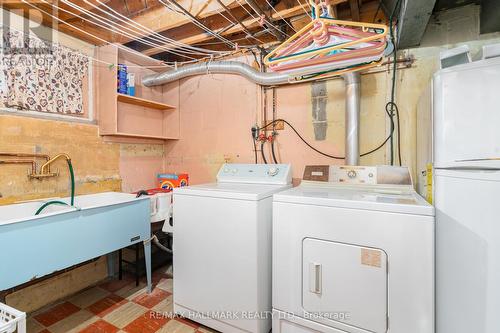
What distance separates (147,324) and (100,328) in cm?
33

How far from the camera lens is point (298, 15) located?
204 centimetres

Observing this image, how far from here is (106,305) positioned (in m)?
2.13

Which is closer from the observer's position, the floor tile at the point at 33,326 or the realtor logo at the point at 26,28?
the floor tile at the point at 33,326

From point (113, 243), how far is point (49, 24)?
2.03 metres

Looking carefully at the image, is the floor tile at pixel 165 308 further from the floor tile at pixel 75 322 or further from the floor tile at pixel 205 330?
the floor tile at pixel 75 322

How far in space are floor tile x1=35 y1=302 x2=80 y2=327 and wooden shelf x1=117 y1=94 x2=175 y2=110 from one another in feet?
6.45

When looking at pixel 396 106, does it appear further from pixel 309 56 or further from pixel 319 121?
pixel 309 56

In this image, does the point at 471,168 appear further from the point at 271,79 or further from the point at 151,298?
the point at 151,298

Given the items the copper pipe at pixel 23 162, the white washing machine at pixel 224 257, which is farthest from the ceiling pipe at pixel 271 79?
the copper pipe at pixel 23 162

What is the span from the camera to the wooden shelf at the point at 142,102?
102 inches

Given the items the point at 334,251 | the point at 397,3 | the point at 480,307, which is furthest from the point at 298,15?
the point at 480,307

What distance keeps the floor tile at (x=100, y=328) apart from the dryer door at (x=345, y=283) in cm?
143

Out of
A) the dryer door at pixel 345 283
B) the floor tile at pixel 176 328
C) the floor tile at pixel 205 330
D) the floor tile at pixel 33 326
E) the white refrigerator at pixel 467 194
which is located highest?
the white refrigerator at pixel 467 194

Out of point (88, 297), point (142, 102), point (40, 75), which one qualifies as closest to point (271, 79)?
point (142, 102)
